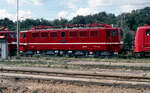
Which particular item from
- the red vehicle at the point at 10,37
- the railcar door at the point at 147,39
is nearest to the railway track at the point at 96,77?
the railcar door at the point at 147,39

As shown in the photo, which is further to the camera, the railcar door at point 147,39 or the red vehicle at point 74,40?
the red vehicle at point 74,40

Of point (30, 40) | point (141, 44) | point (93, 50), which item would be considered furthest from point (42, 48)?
point (141, 44)

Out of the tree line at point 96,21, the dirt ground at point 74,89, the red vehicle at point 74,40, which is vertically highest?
the tree line at point 96,21

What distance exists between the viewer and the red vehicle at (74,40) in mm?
25391

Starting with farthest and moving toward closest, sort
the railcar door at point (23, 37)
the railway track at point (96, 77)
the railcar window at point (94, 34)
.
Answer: the railcar door at point (23, 37) < the railcar window at point (94, 34) < the railway track at point (96, 77)

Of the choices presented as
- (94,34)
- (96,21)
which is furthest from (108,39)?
(96,21)

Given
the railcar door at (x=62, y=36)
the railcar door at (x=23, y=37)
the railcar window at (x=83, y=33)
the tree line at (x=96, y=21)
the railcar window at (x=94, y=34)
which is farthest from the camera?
the tree line at (x=96, y=21)

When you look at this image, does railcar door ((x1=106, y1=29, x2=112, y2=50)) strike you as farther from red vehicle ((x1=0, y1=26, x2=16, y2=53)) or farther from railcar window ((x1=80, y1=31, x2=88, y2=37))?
red vehicle ((x1=0, y1=26, x2=16, y2=53))

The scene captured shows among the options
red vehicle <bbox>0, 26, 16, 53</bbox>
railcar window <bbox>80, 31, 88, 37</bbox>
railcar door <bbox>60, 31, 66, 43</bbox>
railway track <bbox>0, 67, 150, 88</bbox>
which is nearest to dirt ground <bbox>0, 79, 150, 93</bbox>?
railway track <bbox>0, 67, 150, 88</bbox>

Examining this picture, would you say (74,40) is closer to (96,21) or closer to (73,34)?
(73,34)

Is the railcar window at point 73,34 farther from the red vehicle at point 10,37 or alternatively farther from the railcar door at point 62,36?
the red vehicle at point 10,37

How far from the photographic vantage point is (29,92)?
30.3ft

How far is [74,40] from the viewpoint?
27.1 meters

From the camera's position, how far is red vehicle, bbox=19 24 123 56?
25391 millimetres
